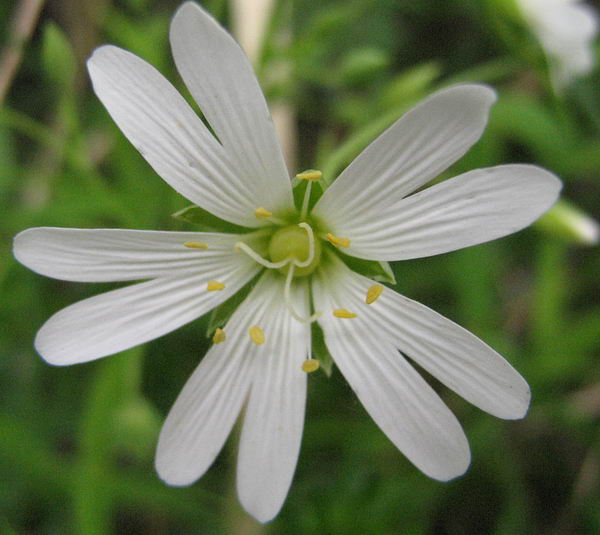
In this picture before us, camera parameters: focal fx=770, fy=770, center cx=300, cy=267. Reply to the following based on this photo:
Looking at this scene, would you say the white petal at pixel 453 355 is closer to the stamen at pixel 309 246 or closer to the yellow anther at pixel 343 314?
the yellow anther at pixel 343 314

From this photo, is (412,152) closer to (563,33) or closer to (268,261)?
(268,261)

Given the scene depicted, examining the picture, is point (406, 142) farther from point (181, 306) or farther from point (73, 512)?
point (73, 512)

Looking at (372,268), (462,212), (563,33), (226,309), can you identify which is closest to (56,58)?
(226,309)

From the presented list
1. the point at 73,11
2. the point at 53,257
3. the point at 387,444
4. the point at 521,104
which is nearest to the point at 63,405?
the point at 387,444

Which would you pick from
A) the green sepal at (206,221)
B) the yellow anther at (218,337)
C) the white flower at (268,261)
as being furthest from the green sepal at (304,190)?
the yellow anther at (218,337)

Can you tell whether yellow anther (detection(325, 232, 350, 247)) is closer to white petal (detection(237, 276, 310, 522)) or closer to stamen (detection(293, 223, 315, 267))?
stamen (detection(293, 223, 315, 267))

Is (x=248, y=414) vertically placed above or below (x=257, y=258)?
below

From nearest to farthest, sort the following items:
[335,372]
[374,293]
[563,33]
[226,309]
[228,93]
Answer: [228,93], [374,293], [226,309], [335,372], [563,33]
